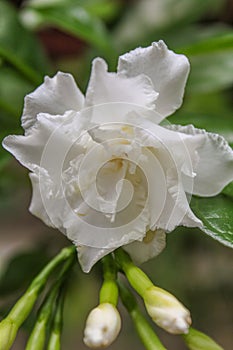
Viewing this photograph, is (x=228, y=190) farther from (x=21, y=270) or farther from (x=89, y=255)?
(x=21, y=270)

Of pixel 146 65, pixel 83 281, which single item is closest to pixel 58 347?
pixel 146 65

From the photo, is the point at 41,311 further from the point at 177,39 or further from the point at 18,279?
the point at 177,39

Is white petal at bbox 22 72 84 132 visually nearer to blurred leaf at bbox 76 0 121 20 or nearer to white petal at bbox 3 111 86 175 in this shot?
white petal at bbox 3 111 86 175

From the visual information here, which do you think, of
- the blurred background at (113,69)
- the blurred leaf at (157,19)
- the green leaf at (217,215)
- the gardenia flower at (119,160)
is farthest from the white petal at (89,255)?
the blurred leaf at (157,19)

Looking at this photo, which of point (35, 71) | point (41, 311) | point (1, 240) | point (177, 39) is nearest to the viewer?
point (41, 311)

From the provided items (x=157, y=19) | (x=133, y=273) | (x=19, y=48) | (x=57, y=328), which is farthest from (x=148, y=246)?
(x=157, y=19)
